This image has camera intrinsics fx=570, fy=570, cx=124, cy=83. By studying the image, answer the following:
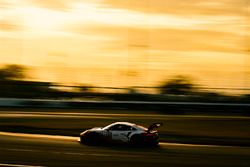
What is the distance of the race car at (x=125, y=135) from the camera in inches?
798

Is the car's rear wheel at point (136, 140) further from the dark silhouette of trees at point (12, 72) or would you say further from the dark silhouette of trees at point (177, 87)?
the dark silhouette of trees at point (12, 72)

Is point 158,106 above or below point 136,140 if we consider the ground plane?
above

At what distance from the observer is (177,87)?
44.7m

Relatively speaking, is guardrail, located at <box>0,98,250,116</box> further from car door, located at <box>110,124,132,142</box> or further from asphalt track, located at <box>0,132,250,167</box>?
car door, located at <box>110,124,132,142</box>

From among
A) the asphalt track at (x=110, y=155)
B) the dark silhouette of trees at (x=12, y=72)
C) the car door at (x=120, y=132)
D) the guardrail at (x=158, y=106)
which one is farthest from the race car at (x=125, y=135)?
the dark silhouette of trees at (x=12, y=72)

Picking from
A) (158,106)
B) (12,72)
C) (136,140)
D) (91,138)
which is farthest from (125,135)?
(12,72)

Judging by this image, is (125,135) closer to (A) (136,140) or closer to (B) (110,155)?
(A) (136,140)

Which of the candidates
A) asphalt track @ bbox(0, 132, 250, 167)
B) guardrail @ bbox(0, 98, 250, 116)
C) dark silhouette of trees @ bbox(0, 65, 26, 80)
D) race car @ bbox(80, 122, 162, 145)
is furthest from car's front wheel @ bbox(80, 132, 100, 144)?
dark silhouette of trees @ bbox(0, 65, 26, 80)

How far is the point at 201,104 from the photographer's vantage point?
113 ft

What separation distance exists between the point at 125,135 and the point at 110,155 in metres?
3.23

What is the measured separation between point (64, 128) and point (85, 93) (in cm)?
1297

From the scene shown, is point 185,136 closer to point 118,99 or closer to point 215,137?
point 215,137

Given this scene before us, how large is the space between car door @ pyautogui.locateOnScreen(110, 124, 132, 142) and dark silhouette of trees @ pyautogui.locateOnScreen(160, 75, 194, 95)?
18.9 m

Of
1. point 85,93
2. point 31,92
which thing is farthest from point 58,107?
point 31,92
